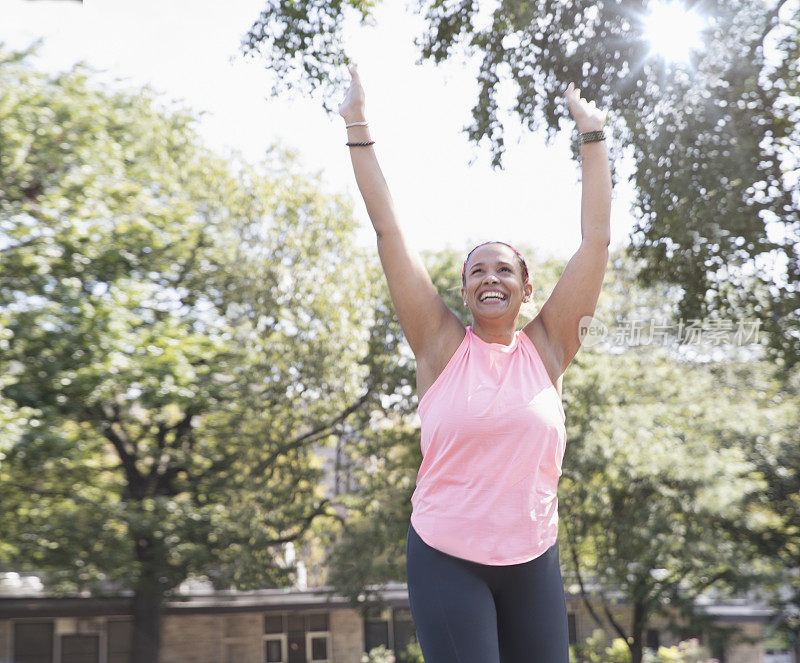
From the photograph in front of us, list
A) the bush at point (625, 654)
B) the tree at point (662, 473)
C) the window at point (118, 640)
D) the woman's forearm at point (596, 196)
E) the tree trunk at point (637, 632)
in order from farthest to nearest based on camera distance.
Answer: the window at point (118, 640)
the bush at point (625, 654)
the tree trunk at point (637, 632)
the tree at point (662, 473)
the woman's forearm at point (596, 196)

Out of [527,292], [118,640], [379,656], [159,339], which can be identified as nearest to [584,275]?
[527,292]

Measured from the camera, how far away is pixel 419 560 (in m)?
1.60

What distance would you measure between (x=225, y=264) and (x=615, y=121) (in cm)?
1032

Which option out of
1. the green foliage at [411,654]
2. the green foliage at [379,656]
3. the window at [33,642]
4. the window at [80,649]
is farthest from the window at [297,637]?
the window at [33,642]

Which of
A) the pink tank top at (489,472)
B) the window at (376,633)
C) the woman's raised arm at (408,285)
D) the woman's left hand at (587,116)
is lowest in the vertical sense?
the window at (376,633)

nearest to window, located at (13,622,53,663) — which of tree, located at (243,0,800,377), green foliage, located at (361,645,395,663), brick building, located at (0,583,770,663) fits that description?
brick building, located at (0,583,770,663)

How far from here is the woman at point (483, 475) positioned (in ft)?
5.14

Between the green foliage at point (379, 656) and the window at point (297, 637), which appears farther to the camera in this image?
the window at point (297, 637)

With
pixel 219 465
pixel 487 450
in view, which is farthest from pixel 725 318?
pixel 219 465

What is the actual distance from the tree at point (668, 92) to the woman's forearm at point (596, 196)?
139 inches

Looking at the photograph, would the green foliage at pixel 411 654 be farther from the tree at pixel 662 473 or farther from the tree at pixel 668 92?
the tree at pixel 668 92

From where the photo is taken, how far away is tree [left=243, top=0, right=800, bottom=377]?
529cm

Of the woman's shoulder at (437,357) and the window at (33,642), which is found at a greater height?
the woman's shoulder at (437,357)

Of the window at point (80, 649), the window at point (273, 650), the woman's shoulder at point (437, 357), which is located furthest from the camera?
the window at point (273, 650)
